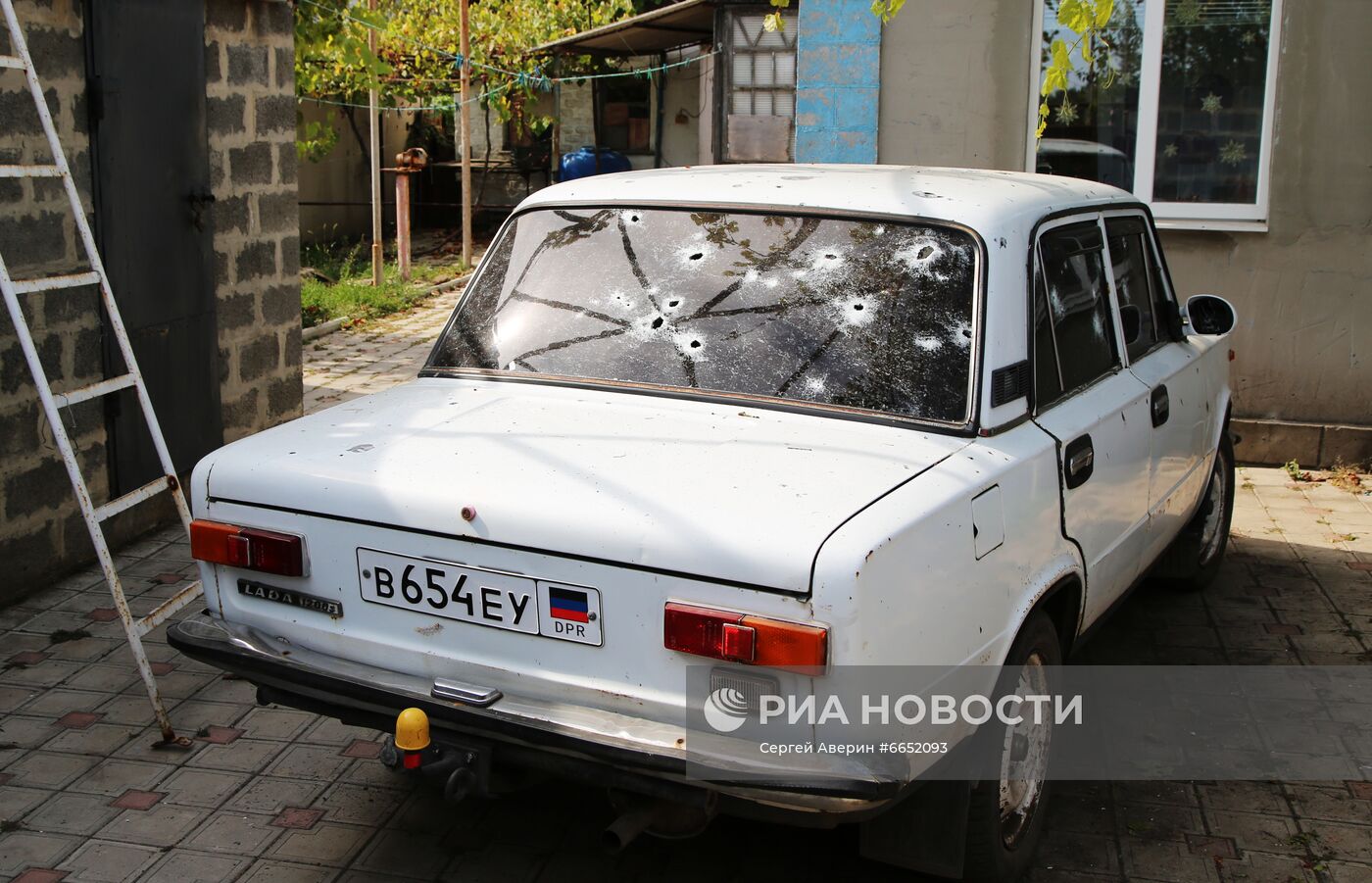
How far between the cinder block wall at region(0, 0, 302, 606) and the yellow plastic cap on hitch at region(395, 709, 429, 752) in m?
3.25

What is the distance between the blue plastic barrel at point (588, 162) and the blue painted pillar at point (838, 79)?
12.8 metres

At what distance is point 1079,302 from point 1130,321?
591mm

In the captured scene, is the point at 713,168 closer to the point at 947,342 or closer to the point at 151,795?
the point at 947,342

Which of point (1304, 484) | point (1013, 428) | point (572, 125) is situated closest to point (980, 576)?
point (1013, 428)

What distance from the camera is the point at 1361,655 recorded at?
545 cm

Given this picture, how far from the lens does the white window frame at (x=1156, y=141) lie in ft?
27.0

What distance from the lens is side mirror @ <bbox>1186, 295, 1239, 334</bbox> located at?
214 inches

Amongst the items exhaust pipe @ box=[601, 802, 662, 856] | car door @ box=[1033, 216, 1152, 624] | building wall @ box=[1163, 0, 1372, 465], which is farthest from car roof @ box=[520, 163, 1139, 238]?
building wall @ box=[1163, 0, 1372, 465]

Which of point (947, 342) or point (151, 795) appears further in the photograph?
point (151, 795)

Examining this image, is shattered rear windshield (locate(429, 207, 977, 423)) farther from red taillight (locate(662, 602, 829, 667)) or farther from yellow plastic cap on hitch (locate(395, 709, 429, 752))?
yellow plastic cap on hitch (locate(395, 709, 429, 752))

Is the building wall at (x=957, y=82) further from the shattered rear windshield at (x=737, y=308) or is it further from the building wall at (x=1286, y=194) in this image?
the shattered rear windshield at (x=737, y=308)

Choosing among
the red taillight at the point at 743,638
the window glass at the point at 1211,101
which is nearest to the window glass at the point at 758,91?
the window glass at the point at 1211,101

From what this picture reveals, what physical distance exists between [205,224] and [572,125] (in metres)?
17.1

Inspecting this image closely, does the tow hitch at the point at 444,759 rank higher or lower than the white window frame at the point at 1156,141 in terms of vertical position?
lower
